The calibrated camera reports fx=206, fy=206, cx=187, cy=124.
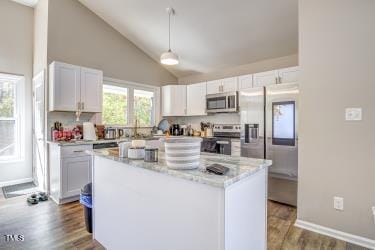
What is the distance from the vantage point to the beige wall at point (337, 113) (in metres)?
2.06

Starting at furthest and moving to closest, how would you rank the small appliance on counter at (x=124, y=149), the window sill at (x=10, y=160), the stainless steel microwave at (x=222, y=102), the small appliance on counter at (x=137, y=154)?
the stainless steel microwave at (x=222, y=102) → the window sill at (x=10, y=160) → the small appliance on counter at (x=124, y=149) → the small appliance on counter at (x=137, y=154)

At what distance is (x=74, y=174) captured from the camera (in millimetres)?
3232

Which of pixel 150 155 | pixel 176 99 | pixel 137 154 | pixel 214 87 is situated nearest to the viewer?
pixel 150 155

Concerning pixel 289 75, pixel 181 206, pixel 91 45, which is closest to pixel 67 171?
pixel 91 45

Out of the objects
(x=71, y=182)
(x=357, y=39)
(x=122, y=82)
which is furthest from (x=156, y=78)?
(x=357, y=39)

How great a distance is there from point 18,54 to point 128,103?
7.47 ft

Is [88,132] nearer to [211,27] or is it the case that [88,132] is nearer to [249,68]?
[211,27]

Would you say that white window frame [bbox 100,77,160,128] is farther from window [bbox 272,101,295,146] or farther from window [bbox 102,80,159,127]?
window [bbox 272,101,295,146]

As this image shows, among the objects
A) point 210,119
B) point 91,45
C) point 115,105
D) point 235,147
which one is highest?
point 91,45

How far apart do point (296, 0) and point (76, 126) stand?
4036 mm

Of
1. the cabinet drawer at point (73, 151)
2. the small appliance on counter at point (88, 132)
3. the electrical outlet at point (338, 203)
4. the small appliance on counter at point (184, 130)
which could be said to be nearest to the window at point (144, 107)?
the small appliance on counter at point (184, 130)

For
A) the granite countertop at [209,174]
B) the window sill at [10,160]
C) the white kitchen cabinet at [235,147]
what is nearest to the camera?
the granite countertop at [209,174]

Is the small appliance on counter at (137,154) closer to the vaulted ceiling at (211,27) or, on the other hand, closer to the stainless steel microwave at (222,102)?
the vaulted ceiling at (211,27)

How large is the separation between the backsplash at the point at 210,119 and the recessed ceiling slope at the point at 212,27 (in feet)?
3.72
